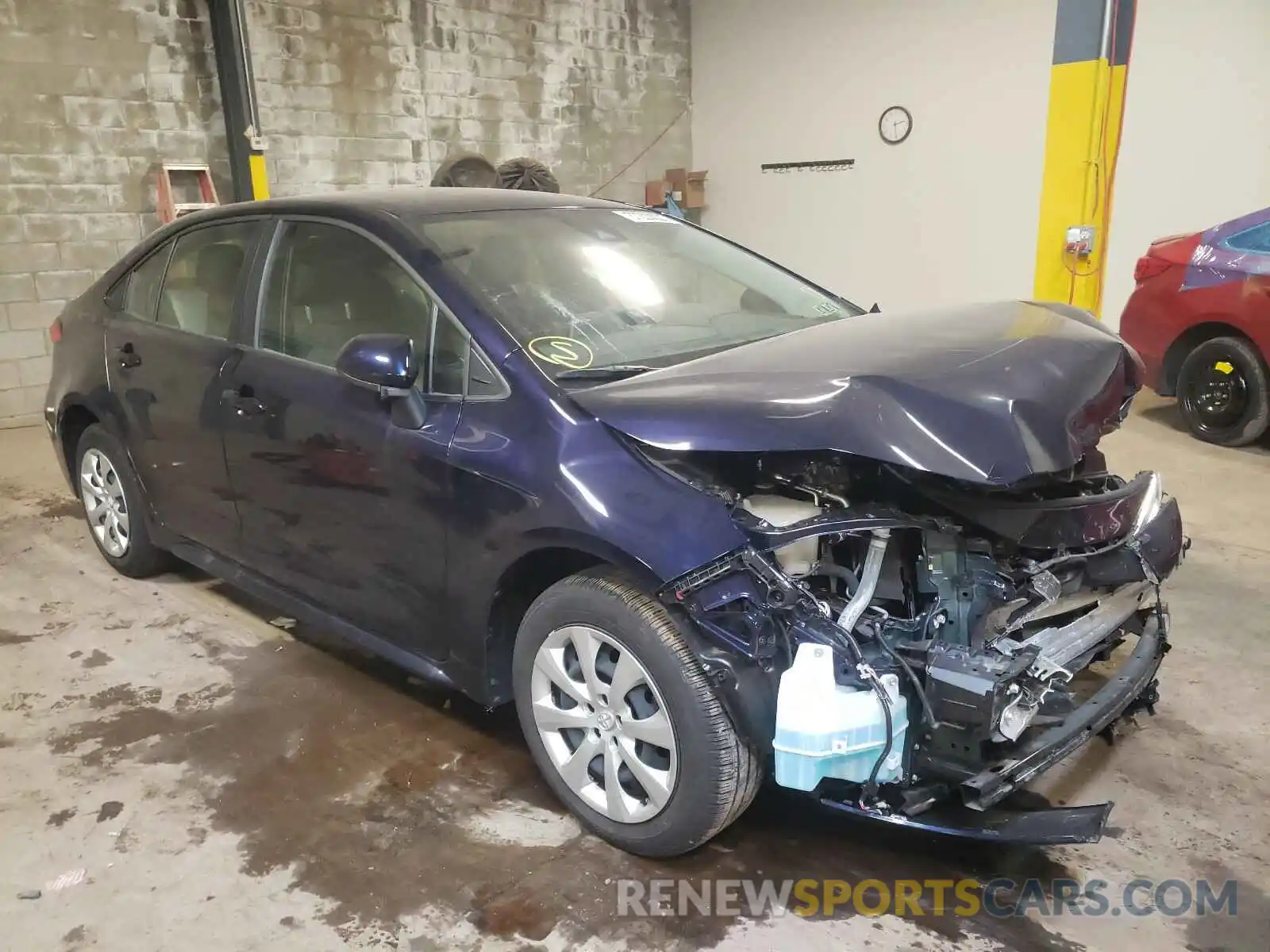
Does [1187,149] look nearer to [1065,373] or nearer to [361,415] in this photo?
[1065,373]

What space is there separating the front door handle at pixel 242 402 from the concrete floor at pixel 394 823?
2.81ft

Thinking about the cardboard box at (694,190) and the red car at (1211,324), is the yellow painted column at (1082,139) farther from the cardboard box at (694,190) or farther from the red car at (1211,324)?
the cardboard box at (694,190)

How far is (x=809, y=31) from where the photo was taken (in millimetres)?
9484

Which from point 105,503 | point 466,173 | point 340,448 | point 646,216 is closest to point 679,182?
point 466,173

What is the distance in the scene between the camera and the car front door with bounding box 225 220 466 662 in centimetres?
233

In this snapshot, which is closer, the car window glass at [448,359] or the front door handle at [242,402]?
the car window glass at [448,359]

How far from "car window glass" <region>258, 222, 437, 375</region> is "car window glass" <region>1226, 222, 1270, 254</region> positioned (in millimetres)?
4977

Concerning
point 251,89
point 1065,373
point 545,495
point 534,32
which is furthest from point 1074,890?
point 534,32

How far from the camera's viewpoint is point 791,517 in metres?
1.95

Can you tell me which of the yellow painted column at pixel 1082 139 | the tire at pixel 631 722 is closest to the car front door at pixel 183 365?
the tire at pixel 631 722

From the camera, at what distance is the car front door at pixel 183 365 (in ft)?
9.64

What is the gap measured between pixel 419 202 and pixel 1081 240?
6.37 meters

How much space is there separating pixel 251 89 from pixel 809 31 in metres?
5.34

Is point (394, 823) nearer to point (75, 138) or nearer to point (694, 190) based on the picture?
point (75, 138)
